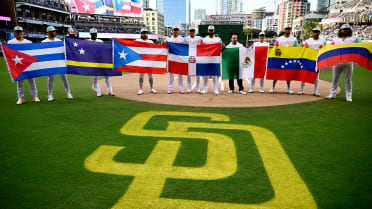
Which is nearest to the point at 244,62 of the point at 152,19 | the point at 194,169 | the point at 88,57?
the point at 88,57

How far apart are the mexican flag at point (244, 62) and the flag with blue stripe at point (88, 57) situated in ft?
13.5

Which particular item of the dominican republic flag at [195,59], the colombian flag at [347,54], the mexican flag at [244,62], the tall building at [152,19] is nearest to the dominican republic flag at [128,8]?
the dominican republic flag at [195,59]

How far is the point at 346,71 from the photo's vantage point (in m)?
7.65

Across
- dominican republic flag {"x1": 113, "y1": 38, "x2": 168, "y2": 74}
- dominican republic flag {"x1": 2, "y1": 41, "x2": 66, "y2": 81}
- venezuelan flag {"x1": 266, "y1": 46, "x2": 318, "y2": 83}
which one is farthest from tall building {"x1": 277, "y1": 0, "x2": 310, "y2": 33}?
dominican republic flag {"x1": 2, "y1": 41, "x2": 66, "y2": 81}

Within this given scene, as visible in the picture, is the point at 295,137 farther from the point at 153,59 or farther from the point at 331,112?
the point at 153,59

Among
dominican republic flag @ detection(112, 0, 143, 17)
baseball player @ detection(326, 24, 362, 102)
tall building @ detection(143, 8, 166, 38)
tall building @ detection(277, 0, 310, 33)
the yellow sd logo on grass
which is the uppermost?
tall building @ detection(277, 0, 310, 33)

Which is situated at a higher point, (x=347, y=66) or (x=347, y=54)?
(x=347, y=54)

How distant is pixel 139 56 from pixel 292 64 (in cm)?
566

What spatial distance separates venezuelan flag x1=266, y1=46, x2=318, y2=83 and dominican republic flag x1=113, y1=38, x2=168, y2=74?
4.05 meters

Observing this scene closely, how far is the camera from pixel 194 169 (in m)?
3.25

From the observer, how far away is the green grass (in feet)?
8.69

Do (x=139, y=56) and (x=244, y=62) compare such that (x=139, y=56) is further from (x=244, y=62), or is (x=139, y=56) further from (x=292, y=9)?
(x=292, y=9)

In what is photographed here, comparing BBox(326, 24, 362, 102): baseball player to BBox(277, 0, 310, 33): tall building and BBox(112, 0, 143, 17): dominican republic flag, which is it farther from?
BBox(277, 0, 310, 33): tall building

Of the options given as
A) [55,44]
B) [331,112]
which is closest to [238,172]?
[331,112]
